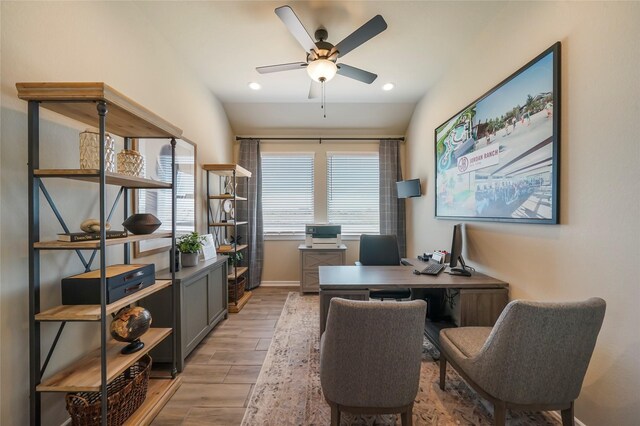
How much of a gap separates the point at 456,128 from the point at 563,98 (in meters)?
1.15

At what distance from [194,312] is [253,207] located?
215cm

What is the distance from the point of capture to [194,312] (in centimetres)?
229

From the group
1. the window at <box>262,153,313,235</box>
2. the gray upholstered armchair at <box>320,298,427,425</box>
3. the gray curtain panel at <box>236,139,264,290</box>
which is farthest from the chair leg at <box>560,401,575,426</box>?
the gray curtain panel at <box>236,139,264,290</box>

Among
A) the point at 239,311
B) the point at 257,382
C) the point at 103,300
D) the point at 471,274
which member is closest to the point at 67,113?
the point at 103,300

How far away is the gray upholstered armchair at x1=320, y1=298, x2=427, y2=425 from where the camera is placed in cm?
122

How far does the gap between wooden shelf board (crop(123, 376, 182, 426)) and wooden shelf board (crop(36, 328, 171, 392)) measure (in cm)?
Result: 35

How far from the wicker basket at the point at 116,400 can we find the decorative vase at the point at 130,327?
0.18m

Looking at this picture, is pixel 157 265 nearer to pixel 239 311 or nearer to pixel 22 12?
pixel 239 311

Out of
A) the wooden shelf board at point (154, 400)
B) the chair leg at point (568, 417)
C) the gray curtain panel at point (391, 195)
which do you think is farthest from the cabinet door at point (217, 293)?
the chair leg at point (568, 417)

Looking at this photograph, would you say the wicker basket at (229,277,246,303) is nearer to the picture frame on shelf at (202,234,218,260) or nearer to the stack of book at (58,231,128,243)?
the picture frame on shelf at (202,234,218,260)

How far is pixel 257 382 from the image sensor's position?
1.93 meters

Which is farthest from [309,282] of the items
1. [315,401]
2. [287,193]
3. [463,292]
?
[463,292]

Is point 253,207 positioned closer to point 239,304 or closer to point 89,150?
point 239,304

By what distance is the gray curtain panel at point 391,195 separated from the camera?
14.1 ft
